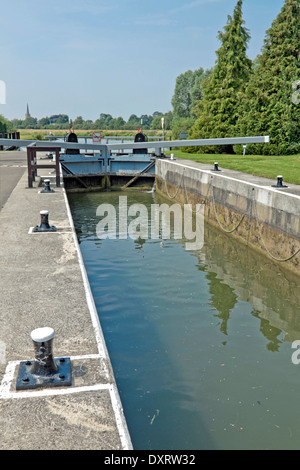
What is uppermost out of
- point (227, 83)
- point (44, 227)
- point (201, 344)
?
point (227, 83)

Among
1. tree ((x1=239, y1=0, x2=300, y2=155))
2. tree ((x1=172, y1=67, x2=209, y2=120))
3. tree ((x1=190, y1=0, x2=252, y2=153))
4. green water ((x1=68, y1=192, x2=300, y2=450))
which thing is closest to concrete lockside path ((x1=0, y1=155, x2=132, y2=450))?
green water ((x1=68, y1=192, x2=300, y2=450))

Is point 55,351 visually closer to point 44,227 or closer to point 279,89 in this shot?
point 44,227

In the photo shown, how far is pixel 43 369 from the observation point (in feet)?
14.3

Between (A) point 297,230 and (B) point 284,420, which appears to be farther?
(A) point 297,230

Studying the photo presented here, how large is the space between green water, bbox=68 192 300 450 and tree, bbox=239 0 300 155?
50.1 ft

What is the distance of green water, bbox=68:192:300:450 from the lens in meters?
4.92

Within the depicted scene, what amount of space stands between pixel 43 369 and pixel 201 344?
10.5 ft

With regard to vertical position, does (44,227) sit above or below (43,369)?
above

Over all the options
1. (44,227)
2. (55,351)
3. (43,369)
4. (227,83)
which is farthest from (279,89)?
(43,369)

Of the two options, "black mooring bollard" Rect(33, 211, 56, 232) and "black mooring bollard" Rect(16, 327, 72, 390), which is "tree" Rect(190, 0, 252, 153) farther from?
"black mooring bollard" Rect(16, 327, 72, 390)
